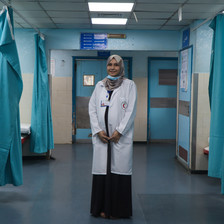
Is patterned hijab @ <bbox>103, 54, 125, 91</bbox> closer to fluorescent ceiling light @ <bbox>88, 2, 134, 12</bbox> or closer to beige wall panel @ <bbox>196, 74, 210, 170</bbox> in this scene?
fluorescent ceiling light @ <bbox>88, 2, 134, 12</bbox>

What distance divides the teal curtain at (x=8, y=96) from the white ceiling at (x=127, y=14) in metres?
0.59

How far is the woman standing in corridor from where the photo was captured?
8.95 feet

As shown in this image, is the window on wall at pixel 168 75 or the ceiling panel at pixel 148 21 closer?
the ceiling panel at pixel 148 21

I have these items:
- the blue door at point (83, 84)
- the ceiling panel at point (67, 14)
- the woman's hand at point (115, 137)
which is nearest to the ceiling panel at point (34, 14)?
the ceiling panel at point (67, 14)

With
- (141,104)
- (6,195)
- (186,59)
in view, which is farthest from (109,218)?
(141,104)

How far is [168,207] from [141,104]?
3.84 metres

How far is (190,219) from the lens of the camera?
280 cm

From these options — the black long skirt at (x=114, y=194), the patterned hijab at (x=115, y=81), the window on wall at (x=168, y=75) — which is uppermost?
the window on wall at (x=168, y=75)

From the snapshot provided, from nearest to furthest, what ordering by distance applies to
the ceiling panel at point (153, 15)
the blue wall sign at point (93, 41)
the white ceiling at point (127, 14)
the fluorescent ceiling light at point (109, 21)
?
the white ceiling at point (127, 14)
the ceiling panel at point (153, 15)
the fluorescent ceiling light at point (109, 21)
the blue wall sign at point (93, 41)

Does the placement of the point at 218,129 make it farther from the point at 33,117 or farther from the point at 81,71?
the point at 81,71

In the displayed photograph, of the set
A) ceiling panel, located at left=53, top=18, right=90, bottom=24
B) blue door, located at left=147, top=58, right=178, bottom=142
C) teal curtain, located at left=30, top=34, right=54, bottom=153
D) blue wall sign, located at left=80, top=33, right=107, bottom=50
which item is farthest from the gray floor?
ceiling panel, located at left=53, top=18, right=90, bottom=24

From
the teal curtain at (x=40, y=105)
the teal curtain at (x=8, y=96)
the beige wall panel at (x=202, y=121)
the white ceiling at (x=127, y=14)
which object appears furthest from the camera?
the teal curtain at (x=40, y=105)

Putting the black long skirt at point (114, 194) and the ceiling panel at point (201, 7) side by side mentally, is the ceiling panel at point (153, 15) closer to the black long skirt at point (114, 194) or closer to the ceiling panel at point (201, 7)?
the ceiling panel at point (201, 7)

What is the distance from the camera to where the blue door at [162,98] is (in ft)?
22.2
